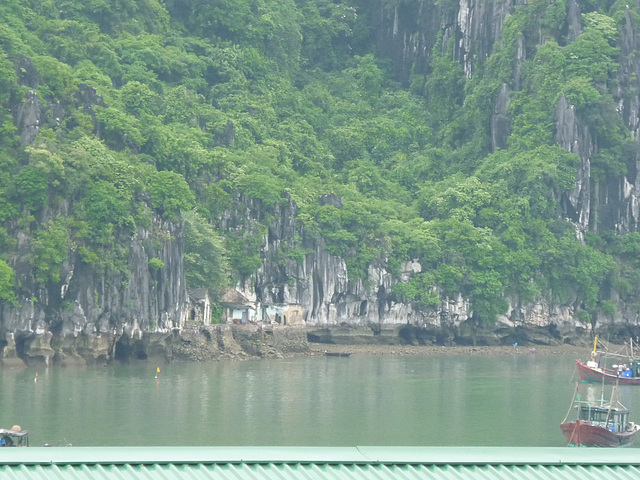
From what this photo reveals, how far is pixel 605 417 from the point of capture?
3575 centimetres

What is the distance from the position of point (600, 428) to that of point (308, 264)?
1292 inches

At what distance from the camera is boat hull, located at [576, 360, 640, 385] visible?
5109 cm

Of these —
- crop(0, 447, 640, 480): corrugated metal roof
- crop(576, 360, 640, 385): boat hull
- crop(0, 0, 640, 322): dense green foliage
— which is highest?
crop(0, 0, 640, 322): dense green foliage

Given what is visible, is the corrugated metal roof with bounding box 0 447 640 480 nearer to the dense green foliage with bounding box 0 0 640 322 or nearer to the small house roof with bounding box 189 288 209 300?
the dense green foliage with bounding box 0 0 640 322

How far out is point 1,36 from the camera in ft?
191

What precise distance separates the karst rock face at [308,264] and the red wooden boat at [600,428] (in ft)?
79.8

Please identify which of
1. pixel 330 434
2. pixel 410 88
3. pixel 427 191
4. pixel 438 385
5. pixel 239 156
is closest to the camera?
pixel 330 434

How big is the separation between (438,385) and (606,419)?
45.1 ft

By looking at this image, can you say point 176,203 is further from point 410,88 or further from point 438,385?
point 410,88

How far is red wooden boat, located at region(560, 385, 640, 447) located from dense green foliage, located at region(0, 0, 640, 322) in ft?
81.5

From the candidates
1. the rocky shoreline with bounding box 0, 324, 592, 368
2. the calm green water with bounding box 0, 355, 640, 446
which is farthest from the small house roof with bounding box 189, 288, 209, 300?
the calm green water with bounding box 0, 355, 640, 446

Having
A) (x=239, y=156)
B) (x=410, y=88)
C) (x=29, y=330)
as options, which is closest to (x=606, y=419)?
(x=29, y=330)

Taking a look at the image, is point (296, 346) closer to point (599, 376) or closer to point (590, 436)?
point (599, 376)

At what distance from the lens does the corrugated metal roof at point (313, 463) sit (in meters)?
11.9
